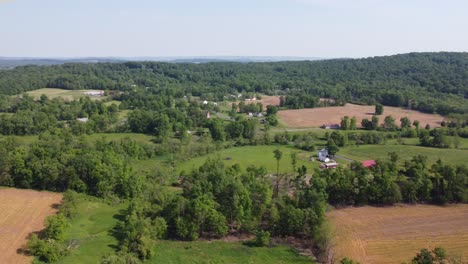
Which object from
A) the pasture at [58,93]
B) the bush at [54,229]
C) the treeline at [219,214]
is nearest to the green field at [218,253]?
the treeline at [219,214]

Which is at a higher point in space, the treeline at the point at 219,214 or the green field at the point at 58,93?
the green field at the point at 58,93

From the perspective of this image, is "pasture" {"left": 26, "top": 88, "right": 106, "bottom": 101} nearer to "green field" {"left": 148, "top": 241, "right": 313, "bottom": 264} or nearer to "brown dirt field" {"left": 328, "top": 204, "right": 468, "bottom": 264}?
"green field" {"left": 148, "top": 241, "right": 313, "bottom": 264}

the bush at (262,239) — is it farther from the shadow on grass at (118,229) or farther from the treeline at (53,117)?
the treeline at (53,117)

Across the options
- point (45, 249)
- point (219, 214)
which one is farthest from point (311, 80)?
point (45, 249)

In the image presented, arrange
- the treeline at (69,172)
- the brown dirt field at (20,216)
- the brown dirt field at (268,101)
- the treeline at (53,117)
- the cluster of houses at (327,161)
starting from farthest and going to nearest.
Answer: the brown dirt field at (268,101), the treeline at (53,117), the cluster of houses at (327,161), the treeline at (69,172), the brown dirt field at (20,216)

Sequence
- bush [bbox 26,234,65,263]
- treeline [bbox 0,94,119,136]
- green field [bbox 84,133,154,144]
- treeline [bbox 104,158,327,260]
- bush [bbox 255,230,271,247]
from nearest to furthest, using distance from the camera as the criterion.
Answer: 1. bush [bbox 26,234,65,263]
2. treeline [bbox 104,158,327,260]
3. bush [bbox 255,230,271,247]
4. green field [bbox 84,133,154,144]
5. treeline [bbox 0,94,119,136]

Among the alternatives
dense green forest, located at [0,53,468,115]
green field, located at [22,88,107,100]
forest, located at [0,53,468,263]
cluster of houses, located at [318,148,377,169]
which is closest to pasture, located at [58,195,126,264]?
forest, located at [0,53,468,263]

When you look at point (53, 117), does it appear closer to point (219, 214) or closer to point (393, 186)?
point (219, 214)
